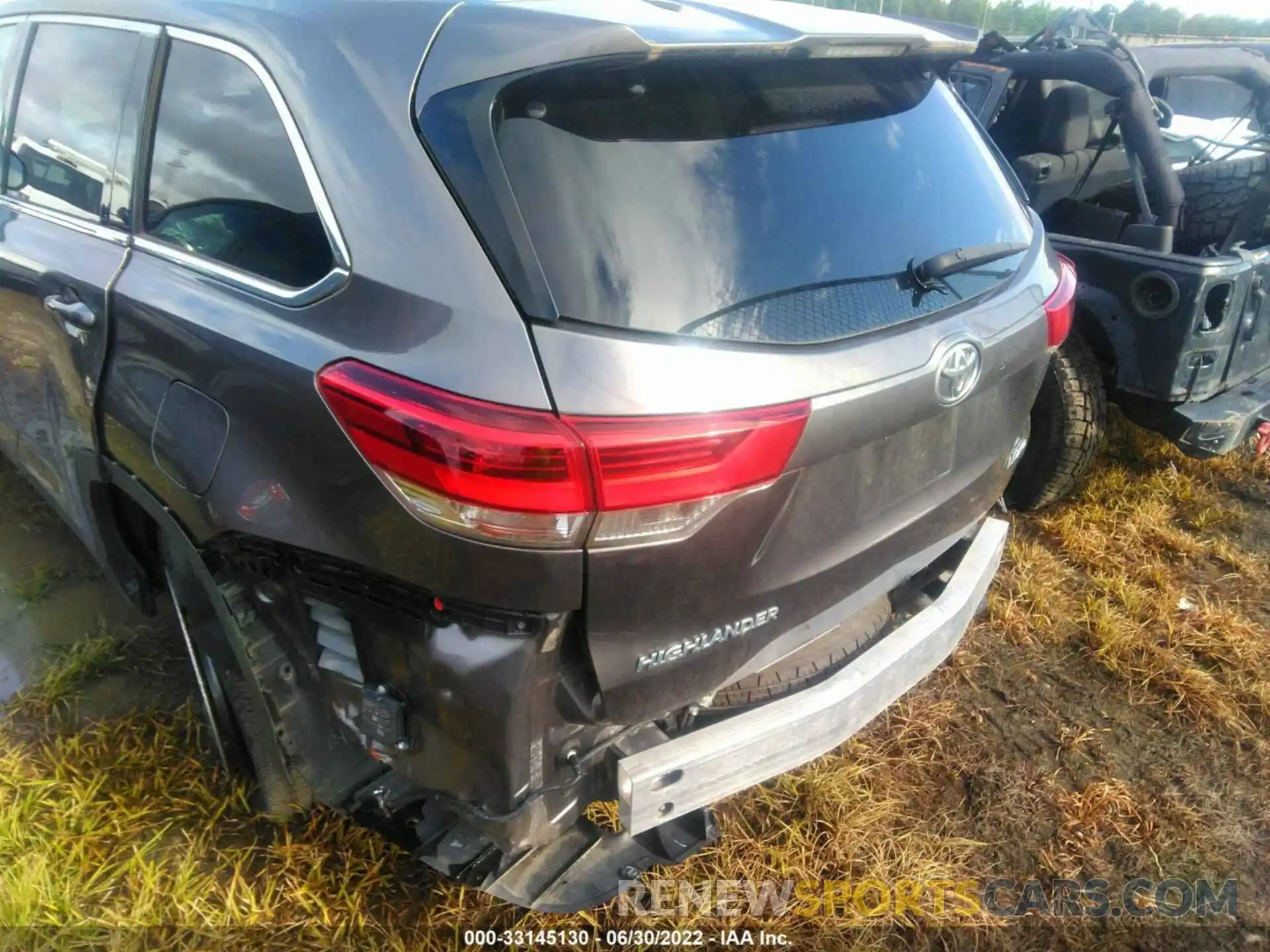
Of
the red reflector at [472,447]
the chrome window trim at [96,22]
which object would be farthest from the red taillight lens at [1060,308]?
the chrome window trim at [96,22]

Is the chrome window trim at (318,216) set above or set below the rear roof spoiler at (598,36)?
below

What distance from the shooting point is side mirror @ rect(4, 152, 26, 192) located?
8.55 ft

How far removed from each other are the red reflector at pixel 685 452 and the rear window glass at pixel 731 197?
16 centimetres

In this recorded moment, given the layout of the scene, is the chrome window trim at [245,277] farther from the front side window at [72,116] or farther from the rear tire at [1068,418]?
the rear tire at [1068,418]

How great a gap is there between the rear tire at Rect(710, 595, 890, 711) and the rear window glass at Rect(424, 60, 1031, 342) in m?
0.78

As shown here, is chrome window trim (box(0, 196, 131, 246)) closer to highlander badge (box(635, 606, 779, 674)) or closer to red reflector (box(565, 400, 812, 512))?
red reflector (box(565, 400, 812, 512))

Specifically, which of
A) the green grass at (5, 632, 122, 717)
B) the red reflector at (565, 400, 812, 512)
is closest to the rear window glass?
the red reflector at (565, 400, 812, 512)

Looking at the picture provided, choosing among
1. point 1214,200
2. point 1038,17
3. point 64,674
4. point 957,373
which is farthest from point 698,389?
point 1038,17

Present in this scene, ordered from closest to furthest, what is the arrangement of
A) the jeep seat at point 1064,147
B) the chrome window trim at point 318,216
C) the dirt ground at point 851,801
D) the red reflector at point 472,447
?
the red reflector at point 472,447 → the chrome window trim at point 318,216 → the dirt ground at point 851,801 → the jeep seat at point 1064,147

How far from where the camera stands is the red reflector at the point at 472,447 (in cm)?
143

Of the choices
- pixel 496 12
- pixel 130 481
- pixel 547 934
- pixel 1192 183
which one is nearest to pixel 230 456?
pixel 130 481

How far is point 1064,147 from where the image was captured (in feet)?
14.2

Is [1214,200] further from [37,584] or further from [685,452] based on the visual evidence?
[37,584]

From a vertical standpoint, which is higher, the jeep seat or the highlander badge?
the jeep seat
